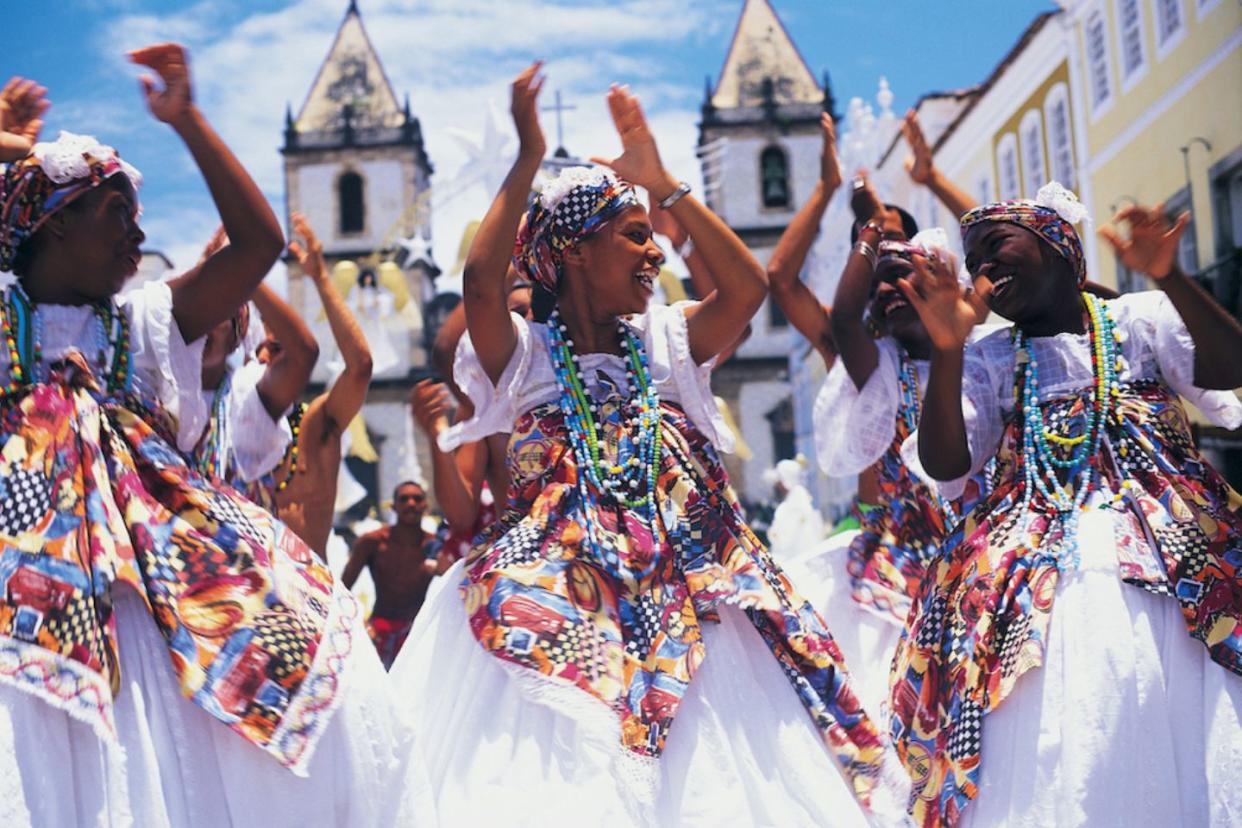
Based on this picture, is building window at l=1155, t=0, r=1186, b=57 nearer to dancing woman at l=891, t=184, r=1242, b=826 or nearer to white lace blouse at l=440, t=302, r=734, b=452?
dancing woman at l=891, t=184, r=1242, b=826

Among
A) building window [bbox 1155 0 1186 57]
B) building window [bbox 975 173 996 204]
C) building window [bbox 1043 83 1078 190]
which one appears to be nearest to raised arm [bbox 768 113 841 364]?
building window [bbox 1155 0 1186 57]

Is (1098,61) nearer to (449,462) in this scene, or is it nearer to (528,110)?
(449,462)

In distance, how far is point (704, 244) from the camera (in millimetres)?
4387

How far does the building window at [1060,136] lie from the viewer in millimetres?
24188

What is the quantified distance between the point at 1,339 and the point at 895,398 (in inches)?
123

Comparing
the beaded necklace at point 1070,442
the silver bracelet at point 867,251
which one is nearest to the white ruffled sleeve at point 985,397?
the beaded necklace at point 1070,442

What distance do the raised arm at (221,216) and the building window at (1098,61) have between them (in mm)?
20416

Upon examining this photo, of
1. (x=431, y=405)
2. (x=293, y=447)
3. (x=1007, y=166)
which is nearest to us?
(x=293, y=447)

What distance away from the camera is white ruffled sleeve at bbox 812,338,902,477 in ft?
18.7

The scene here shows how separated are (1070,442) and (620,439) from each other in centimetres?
122

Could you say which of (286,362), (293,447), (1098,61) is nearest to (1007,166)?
(1098,61)

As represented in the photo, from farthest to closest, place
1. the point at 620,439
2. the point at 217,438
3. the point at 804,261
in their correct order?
the point at 804,261, the point at 217,438, the point at 620,439

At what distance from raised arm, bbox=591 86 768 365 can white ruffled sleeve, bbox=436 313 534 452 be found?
18.8 inches

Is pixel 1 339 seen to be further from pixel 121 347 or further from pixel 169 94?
pixel 169 94
